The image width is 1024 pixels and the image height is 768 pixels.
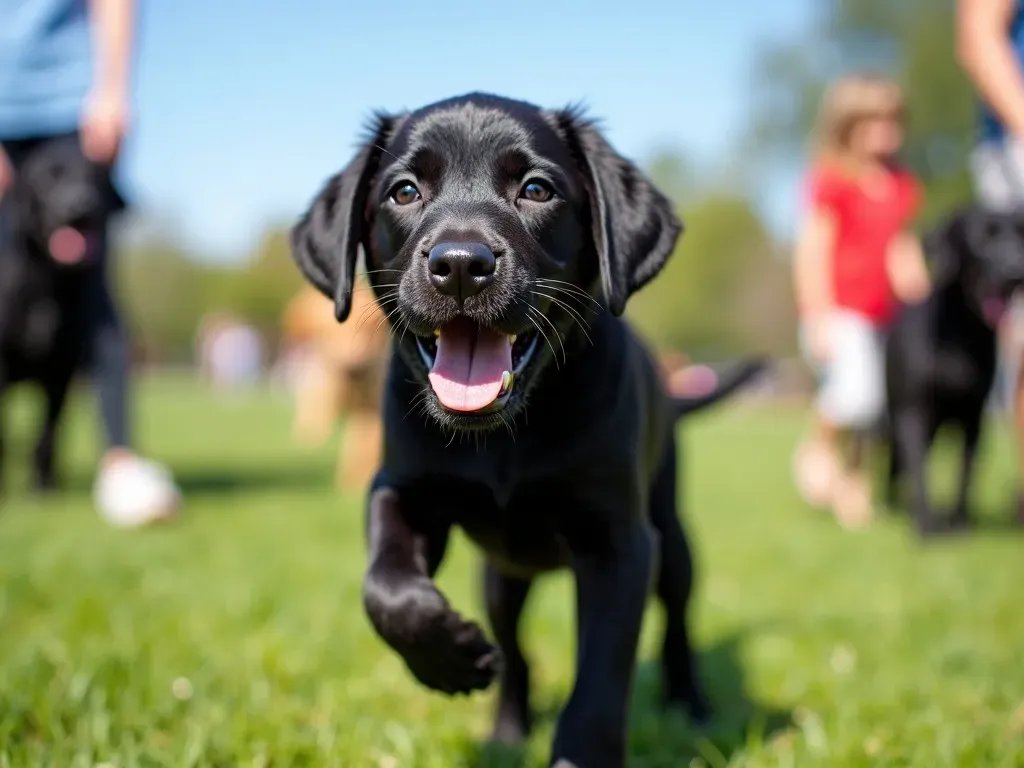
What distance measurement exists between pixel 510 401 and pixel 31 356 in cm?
561

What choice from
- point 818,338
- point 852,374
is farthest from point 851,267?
point 852,374

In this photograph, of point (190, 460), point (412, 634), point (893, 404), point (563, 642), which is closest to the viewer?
point (412, 634)

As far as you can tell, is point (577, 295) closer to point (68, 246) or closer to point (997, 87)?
point (997, 87)

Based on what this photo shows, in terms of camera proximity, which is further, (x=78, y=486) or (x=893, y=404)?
(x=78, y=486)

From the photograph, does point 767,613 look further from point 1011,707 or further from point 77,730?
point 77,730

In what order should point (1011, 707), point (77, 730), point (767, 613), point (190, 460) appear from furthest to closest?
point (190, 460) → point (767, 613) → point (1011, 707) → point (77, 730)

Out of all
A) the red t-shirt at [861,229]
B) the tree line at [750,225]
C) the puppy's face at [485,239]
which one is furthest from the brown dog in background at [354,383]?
the tree line at [750,225]

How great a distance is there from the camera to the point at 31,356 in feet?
22.3

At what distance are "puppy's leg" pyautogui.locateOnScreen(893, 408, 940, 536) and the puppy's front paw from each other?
16.6 ft

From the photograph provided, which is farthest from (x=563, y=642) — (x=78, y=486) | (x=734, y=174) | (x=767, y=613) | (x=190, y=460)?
(x=734, y=174)

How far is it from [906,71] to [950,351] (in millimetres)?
40237

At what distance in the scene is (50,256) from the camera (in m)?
6.54

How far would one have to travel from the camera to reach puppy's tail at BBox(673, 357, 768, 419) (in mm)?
4141

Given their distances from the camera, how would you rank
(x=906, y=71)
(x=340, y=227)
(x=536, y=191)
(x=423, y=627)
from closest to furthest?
1. (x=423, y=627)
2. (x=536, y=191)
3. (x=340, y=227)
4. (x=906, y=71)
